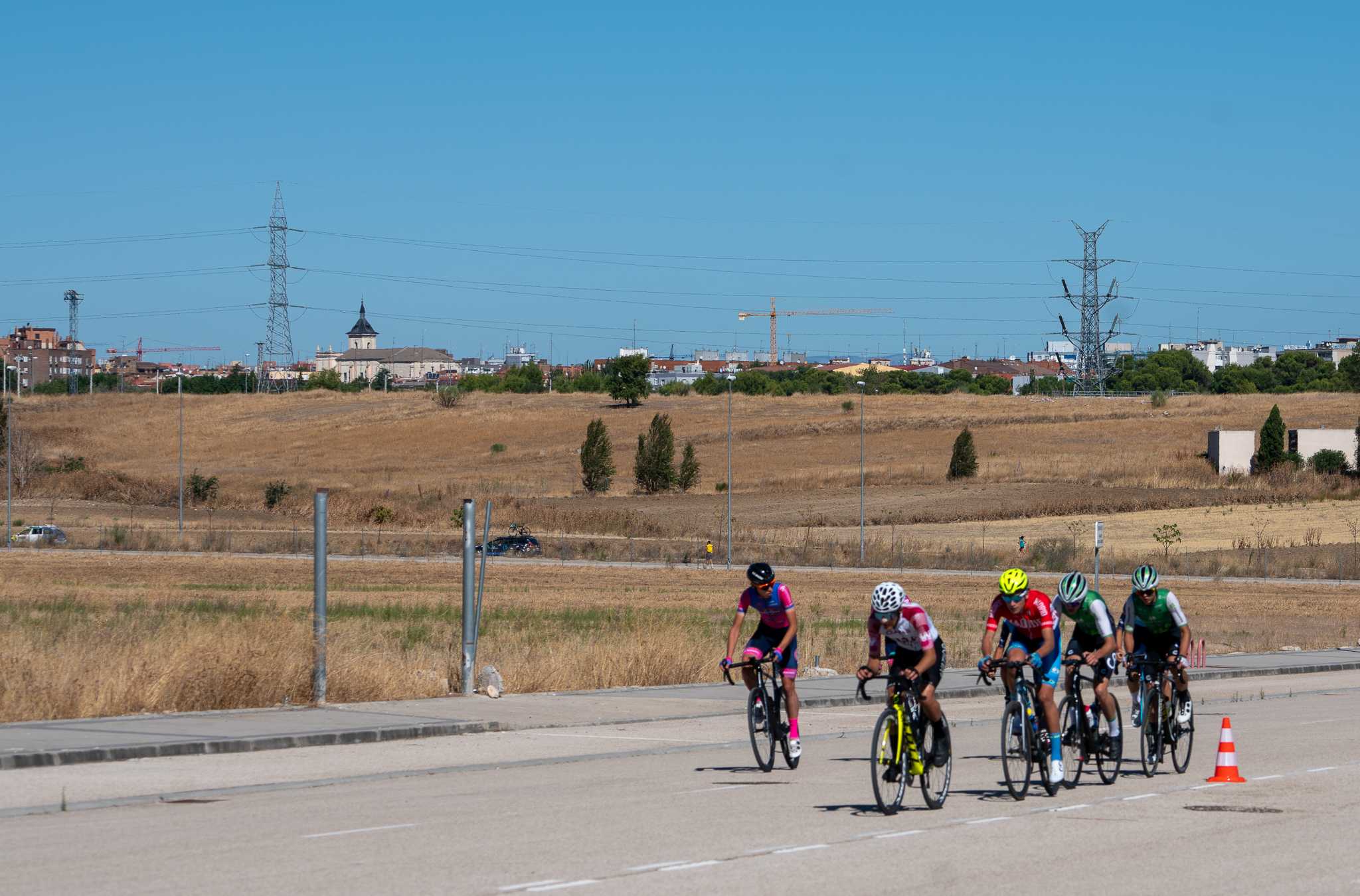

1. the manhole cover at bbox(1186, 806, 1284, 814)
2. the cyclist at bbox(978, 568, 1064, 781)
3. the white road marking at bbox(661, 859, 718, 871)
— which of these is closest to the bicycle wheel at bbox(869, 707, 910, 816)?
the cyclist at bbox(978, 568, 1064, 781)

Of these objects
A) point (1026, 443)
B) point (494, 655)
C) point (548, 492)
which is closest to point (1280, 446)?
point (1026, 443)

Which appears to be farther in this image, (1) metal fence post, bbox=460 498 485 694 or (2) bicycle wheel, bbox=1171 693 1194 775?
(1) metal fence post, bbox=460 498 485 694

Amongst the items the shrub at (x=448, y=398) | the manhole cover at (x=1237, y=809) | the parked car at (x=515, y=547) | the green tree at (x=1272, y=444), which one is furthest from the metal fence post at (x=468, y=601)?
the shrub at (x=448, y=398)

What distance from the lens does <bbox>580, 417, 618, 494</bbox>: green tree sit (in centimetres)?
9981

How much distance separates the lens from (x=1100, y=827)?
12516 mm

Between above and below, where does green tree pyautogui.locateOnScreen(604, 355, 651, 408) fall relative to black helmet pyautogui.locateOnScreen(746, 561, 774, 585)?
above

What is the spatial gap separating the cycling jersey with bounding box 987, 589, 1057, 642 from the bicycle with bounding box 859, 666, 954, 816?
1.26 m

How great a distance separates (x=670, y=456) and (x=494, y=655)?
75.2 meters

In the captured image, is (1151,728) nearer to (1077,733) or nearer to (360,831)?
(1077,733)

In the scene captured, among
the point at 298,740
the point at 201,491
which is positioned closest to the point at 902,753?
the point at 298,740

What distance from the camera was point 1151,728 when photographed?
628 inches

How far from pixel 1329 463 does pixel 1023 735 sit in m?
91.5

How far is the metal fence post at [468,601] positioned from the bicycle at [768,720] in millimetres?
5854

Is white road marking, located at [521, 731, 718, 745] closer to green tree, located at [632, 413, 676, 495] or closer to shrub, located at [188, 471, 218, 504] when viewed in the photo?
green tree, located at [632, 413, 676, 495]
